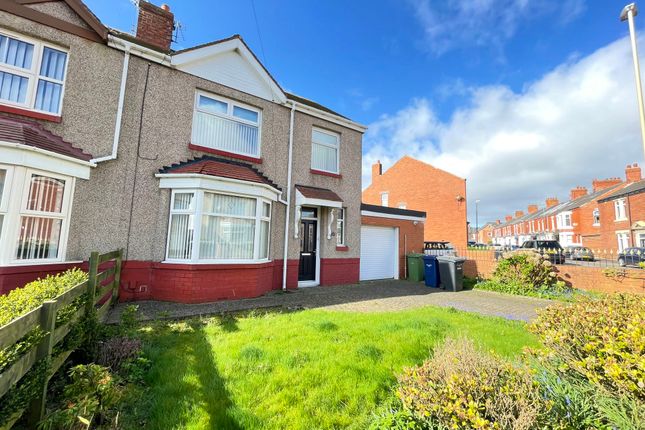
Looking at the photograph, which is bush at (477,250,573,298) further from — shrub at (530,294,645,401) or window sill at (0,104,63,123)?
window sill at (0,104,63,123)

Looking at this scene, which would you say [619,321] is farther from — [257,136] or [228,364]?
[257,136]

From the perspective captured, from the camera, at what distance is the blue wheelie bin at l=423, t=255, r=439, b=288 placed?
1177 cm

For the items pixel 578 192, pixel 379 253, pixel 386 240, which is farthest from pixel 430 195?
pixel 578 192

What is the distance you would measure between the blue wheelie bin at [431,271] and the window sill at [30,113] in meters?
12.5

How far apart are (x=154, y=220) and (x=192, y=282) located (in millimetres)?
1912

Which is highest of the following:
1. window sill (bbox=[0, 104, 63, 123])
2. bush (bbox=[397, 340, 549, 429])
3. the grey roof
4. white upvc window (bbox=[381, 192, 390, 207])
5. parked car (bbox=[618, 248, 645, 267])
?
the grey roof

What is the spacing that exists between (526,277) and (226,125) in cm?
1184

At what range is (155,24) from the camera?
898 cm

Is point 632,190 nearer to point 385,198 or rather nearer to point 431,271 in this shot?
point 385,198

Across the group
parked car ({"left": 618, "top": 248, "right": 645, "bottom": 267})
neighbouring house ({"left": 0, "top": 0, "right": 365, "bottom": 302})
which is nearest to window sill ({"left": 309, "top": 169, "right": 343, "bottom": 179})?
neighbouring house ({"left": 0, "top": 0, "right": 365, "bottom": 302})

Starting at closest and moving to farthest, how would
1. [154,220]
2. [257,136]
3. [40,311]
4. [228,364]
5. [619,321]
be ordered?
[40,311] < [619,321] < [228,364] < [154,220] < [257,136]

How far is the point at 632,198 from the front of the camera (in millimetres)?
27594

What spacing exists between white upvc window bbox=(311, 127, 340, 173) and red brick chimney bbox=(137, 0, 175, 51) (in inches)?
218

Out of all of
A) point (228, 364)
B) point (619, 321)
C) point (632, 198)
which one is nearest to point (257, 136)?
point (228, 364)
